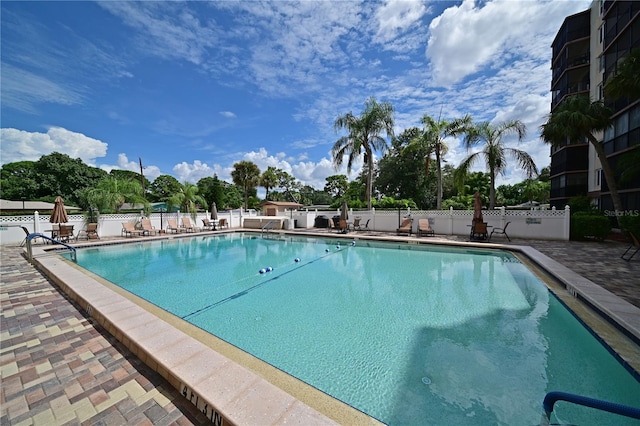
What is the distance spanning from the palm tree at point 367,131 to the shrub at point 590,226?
986cm

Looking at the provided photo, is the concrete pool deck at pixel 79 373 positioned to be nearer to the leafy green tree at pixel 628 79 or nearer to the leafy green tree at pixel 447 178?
the leafy green tree at pixel 628 79

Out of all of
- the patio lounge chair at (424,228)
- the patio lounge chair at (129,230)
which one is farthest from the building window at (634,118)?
the patio lounge chair at (129,230)

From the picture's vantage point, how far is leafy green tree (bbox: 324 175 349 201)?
4778 centimetres

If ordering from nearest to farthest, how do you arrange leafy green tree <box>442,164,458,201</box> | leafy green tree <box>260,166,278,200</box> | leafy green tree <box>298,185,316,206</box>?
leafy green tree <box>442,164,458,201</box> → leafy green tree <box>260,166,278,200</box> → leafy green tree <box>298,185,316,206</box>

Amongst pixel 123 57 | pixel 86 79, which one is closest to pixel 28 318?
pixel 123 57

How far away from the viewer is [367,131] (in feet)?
57.0

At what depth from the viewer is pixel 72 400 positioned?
213 centimetres

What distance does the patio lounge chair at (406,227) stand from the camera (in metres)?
13.2

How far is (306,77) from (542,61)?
1139 centimetres

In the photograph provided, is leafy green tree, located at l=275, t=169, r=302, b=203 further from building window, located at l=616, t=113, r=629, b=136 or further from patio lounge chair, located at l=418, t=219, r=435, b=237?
building window, located at l=616, t=113, r=629, b=136

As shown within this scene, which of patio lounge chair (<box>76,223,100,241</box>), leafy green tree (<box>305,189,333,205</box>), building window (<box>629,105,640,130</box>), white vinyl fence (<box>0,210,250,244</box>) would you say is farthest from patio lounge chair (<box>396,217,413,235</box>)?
leafy green tree (<box>305,189,333,205</box>)

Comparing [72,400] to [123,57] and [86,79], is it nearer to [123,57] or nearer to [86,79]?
[123,57]

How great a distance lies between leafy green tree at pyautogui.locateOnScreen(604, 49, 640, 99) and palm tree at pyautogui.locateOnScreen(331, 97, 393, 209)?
10698mm

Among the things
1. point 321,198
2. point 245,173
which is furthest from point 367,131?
point 321,198
